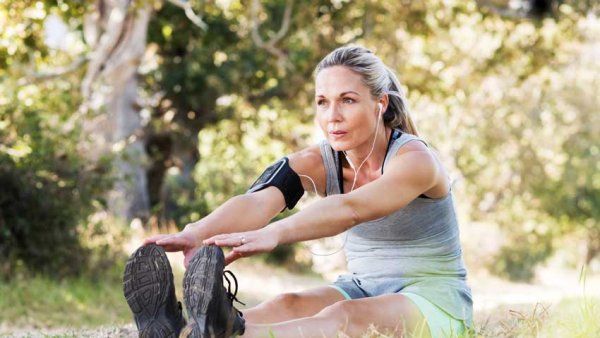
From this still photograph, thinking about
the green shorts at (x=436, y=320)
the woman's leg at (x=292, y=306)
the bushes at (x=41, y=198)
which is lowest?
the green shorts at (x=436, y=320)

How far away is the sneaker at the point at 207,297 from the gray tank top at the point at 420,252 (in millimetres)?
977

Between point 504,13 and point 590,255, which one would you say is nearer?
point 504,13

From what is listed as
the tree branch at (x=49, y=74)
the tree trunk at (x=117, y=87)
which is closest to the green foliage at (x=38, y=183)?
the tree trunk at (x=117, y=87)

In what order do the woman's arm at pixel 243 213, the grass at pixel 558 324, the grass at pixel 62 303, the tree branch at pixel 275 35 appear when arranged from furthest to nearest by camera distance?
the tree branch at pixel 275 35 → the grass at pixel 62 303 → the woman's arm at pixel 243 213 → the grass at pixel 558 324

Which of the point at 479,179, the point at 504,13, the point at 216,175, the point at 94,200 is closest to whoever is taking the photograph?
the point at 94,200

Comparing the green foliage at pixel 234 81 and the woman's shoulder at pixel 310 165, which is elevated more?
the green foliage at pixel 234 81

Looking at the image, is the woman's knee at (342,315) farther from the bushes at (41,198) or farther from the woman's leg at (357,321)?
the bushes at (41,198)

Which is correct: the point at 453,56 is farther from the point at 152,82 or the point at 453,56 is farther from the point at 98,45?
the point at 98,45

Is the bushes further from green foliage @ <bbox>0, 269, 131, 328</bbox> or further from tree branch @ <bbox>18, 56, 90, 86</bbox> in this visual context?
tree branch @ <bbox>18, 56, 90, 86</bbox>

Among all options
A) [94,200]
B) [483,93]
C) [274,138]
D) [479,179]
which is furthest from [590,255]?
[94,200]

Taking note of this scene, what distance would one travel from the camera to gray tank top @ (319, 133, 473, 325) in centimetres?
384

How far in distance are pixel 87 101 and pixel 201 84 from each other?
333 centimetres

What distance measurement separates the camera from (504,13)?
1427 centimetres

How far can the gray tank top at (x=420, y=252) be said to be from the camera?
384 centimetres
